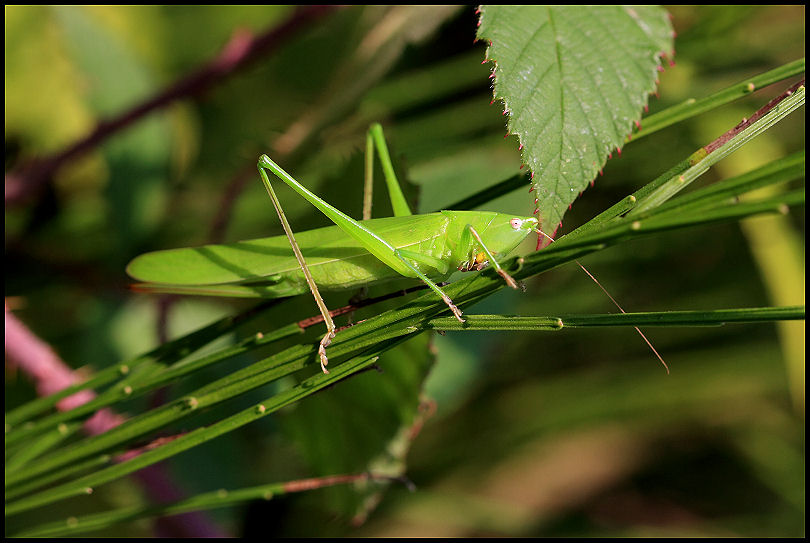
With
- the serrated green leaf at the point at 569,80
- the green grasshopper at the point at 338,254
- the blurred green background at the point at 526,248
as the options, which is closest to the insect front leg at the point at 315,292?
the green grasshopper at the point at 338,254

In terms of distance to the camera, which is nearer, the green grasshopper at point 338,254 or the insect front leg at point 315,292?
the insect front leg at point 315,292

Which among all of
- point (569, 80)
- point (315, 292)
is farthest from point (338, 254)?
point (569, 80)

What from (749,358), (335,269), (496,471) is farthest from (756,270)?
(335,269)

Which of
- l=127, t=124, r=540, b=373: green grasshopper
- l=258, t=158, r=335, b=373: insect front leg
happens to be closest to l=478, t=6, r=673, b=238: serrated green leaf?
l=127, t=124, r=540, b=373: green grasshopper

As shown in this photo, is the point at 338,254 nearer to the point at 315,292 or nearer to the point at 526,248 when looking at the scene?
the point at 315,292

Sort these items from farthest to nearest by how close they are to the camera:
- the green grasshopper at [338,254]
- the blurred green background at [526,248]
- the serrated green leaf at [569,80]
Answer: the blurred green background at [526,248], the green grasshopper at [338,254], the serrated green leaf at [569,80]

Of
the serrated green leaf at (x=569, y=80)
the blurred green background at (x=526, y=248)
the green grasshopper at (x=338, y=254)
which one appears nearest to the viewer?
the serrated green leaf at (x=569, y=80)

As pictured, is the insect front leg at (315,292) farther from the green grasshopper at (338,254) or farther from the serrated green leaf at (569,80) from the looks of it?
the serrated green leaf at (569,80)
